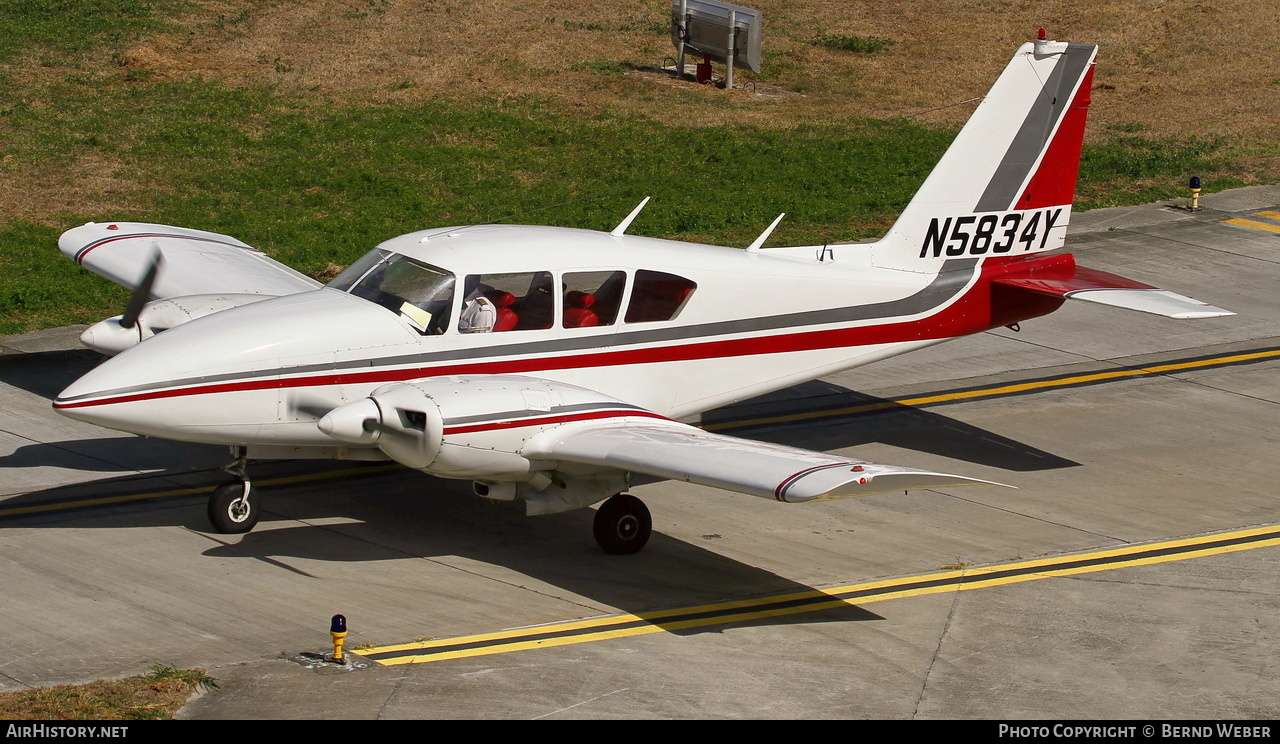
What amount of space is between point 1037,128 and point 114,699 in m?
11.9

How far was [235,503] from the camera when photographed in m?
13.8

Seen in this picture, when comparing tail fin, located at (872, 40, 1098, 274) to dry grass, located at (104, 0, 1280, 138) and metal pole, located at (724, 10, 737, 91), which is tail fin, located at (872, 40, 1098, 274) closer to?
dry grass, located at (104, 0, 1280, 138)

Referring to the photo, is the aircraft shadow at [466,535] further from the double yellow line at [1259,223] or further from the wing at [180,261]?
the double yellow line at [1259,223]

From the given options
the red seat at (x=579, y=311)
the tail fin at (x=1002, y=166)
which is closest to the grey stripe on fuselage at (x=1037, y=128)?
the tail fin at (x=1002, y=166)

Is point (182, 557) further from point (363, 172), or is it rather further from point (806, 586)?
point (363, 172)

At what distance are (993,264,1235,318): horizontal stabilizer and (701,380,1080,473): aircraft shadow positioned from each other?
1967mm

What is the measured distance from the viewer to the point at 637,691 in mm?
11055

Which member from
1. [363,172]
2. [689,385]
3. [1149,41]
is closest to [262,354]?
[689,385]

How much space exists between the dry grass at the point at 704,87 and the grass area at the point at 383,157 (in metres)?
0.20

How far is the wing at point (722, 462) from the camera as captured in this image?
1163 centimetres

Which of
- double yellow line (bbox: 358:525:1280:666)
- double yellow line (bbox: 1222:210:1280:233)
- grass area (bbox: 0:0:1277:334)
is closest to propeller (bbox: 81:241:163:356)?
double yellow line (bbox: 358:525:1280:666)

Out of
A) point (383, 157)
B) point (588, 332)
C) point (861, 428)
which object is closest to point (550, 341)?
point (588, 332)

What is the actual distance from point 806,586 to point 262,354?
5.42 m

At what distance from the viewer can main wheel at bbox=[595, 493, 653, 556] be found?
13836 mm
